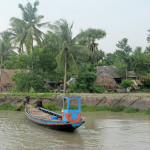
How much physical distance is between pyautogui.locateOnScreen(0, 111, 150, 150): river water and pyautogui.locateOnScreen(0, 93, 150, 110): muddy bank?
4.30m

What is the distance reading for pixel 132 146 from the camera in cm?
845

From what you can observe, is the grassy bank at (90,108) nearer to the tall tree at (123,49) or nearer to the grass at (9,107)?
the grass at (9,107)

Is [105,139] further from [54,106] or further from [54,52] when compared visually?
[54,52]

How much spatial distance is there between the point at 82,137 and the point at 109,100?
921 centimetres

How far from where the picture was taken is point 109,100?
18.8 metres

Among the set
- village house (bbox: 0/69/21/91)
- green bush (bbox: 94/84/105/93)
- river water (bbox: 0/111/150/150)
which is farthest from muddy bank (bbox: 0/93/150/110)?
village house (bbox: 0/69/21/91)

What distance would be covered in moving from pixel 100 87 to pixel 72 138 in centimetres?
1617

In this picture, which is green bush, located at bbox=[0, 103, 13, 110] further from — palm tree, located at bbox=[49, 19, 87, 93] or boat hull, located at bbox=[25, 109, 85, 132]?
boat hull, located at bbox=[25, 109, 85, 132]

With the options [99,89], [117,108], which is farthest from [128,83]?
[117,108]

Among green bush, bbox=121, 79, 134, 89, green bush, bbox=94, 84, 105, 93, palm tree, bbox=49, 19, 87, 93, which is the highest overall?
palm tree, bbox=49, 19, 87, 93

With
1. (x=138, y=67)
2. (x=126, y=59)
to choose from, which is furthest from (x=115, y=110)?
(x=126, y=59)

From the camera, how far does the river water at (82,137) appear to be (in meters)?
8.51

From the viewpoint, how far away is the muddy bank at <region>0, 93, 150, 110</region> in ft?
57.4

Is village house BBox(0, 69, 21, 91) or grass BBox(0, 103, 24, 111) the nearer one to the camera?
grass BBox(0, 103, 24, 111)
